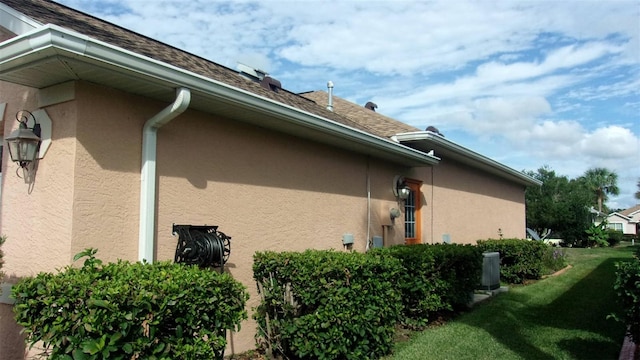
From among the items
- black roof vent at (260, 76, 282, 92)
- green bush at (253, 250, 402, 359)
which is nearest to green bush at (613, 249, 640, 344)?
green bush at (253, 250, 402, 359)

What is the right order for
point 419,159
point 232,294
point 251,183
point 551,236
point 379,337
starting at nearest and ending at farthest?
point 232,294 < point 379,337 < point 251,183 < point 419,159 < point 551,236

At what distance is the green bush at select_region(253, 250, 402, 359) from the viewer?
5.51m

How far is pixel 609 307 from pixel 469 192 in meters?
5.37

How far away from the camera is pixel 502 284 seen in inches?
488

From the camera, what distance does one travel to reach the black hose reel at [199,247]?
526 centimetres

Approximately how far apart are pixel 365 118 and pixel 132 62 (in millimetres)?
9281

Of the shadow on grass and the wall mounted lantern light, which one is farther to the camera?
the wall mounted lantern light

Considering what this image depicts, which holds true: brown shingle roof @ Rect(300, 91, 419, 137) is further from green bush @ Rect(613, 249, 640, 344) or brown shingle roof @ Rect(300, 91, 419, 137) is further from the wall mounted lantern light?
green bush @ Rect(613, 249, 640, 344)

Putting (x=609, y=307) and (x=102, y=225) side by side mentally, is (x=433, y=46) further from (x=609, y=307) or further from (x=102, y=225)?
(x=102, y=225)

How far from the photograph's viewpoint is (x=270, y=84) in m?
10.1

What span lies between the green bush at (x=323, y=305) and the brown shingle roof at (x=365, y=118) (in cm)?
571

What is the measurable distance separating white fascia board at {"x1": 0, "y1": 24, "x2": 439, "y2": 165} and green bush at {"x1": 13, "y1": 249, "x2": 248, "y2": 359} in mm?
1777

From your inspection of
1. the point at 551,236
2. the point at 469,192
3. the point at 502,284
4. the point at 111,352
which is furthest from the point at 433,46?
the point at 551,236

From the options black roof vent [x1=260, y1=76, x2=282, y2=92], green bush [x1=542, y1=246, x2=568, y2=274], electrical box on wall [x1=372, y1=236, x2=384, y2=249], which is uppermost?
black roof vent [x1=260, y1=76, x2=282, y2=92]
